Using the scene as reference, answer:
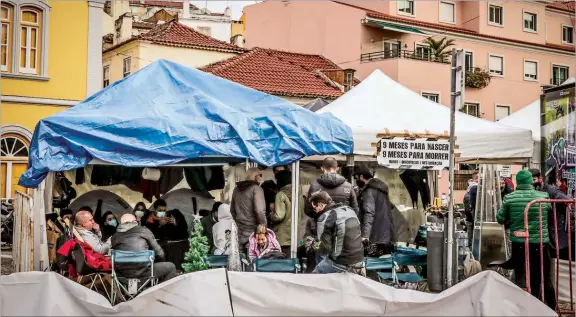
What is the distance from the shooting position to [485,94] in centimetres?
3541

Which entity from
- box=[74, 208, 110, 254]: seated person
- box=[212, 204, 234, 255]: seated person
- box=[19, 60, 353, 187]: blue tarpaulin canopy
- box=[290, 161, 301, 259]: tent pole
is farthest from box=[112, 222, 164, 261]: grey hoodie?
box=[290, 161, 301, 259]: tent pole

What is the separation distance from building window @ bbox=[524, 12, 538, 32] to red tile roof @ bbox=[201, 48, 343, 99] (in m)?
13.7

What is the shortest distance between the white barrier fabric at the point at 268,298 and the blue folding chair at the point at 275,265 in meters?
0.92

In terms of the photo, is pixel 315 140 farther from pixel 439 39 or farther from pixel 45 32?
pixel 439 39

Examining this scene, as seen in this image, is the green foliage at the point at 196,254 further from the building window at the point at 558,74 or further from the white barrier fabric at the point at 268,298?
the building window at the point at 558,74

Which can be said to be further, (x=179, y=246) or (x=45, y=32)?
(x=45, y=32)

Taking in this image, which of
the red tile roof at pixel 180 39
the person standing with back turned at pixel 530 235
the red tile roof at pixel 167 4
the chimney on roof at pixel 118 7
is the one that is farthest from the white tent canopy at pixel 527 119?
the red tile roof at pixel 167 4

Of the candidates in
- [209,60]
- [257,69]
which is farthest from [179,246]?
[209,60]

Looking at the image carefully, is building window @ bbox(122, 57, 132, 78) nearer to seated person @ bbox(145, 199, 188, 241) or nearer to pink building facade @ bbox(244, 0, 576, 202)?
pink building facade @ bbox(244, 0, 576, 202)

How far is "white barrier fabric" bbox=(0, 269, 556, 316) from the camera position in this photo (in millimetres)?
7141

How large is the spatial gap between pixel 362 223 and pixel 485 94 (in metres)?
26.9

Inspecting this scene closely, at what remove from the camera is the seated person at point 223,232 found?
31.8ft

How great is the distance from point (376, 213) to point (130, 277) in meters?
3.80

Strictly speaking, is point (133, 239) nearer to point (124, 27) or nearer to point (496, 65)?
point (124, 27)
